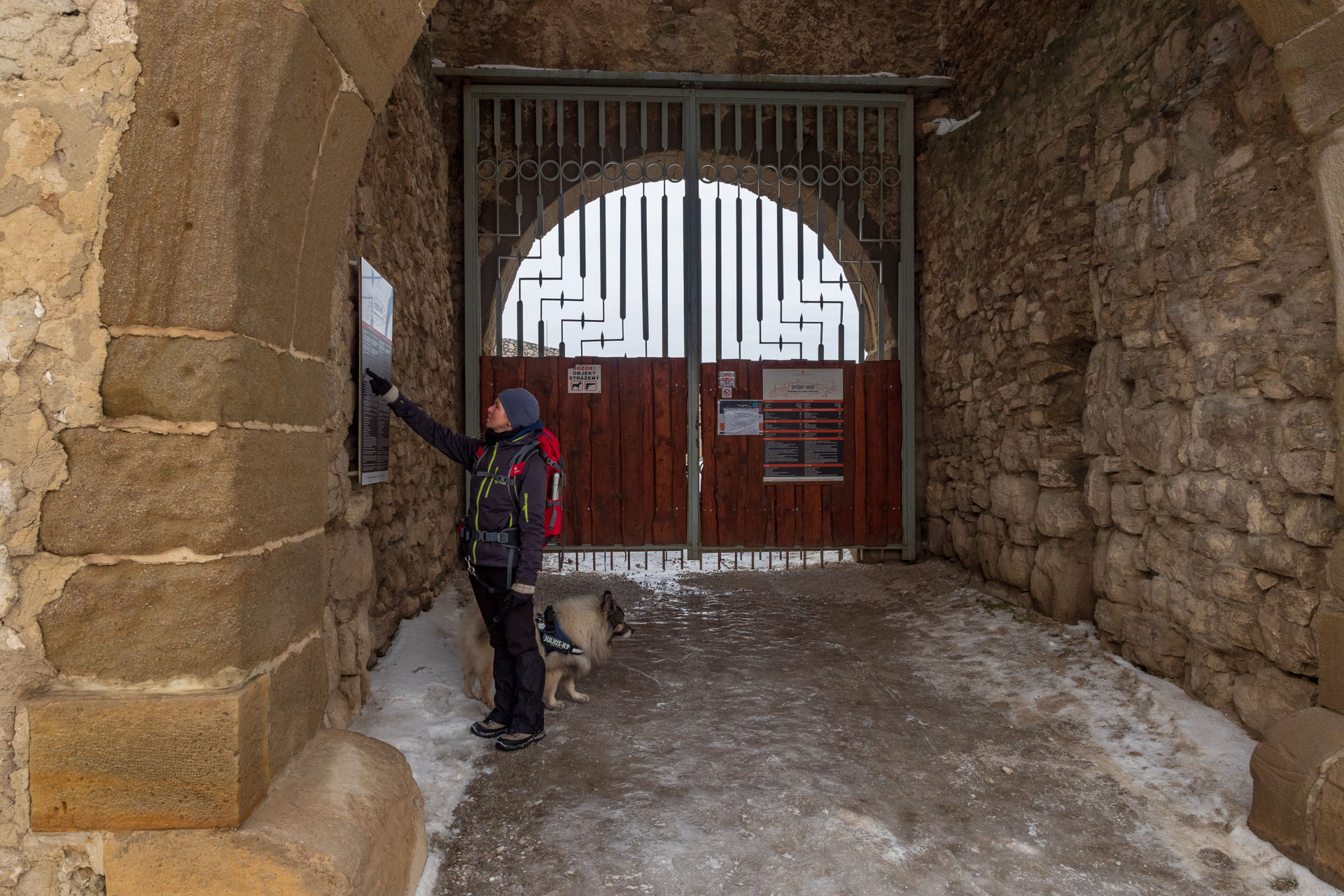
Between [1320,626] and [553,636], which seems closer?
[1320,626]

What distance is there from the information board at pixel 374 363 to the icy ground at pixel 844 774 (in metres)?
1.01

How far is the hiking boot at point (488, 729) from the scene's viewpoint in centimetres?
314

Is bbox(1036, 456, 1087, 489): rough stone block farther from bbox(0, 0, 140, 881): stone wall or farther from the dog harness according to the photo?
bbox(0, 0, 140, 881): stone wall

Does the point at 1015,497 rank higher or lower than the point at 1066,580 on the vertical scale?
higher

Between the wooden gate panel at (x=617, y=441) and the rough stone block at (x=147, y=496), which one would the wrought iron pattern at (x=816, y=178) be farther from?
the rough stone block at (x=147, y=496)

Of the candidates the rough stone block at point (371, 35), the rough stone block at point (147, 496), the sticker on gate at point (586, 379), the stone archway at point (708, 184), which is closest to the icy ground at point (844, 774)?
the rough stone block at point (147, 496)

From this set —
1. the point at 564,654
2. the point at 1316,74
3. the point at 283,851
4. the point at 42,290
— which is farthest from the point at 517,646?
the point at 1316,74

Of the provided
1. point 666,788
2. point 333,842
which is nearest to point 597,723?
point 666,788

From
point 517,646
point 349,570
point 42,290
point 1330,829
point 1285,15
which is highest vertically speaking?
point 1285,15

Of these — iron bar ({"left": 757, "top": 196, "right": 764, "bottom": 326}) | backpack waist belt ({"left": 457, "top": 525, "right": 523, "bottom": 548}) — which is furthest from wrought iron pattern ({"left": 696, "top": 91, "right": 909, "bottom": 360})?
backpack waist belt ({"left": 457, "top": 525, "right": 523, "bottom": 548})

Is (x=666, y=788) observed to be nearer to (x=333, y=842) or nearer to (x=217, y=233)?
(x=333, y=842)

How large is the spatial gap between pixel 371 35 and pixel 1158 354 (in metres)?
3.49

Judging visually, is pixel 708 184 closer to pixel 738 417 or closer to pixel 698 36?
pixel 698 36

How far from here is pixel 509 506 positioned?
3092 millimetres
